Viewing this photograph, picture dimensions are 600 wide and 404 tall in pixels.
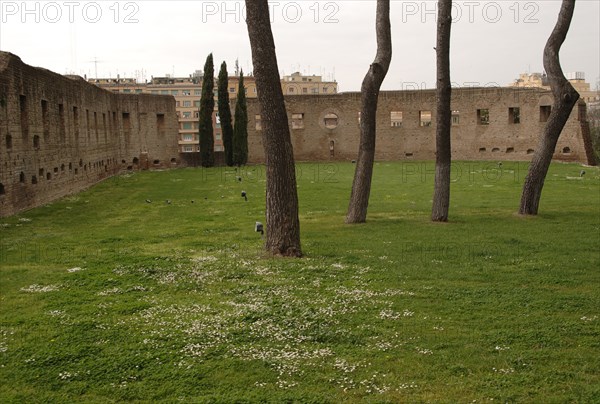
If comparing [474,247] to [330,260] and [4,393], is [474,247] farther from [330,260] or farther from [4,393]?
[4,393]

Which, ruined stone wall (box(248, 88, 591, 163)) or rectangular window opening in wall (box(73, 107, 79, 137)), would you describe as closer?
rectangular window opening in wall (box(73, 107, 79, 137))

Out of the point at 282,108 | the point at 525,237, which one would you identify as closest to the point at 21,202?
the point at 282,108

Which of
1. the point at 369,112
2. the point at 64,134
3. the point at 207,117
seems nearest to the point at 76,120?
the point at 64,134

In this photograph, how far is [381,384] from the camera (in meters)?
4.66

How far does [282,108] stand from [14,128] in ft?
29.6

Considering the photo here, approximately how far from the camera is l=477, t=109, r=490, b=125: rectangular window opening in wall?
1364 inches

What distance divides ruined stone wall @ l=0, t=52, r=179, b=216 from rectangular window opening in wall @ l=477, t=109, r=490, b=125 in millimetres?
17163

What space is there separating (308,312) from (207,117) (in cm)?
2826

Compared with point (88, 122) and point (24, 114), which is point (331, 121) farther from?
point (24, 114)

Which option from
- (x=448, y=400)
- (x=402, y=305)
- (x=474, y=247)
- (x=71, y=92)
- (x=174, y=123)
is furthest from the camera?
(x=174, y=123)

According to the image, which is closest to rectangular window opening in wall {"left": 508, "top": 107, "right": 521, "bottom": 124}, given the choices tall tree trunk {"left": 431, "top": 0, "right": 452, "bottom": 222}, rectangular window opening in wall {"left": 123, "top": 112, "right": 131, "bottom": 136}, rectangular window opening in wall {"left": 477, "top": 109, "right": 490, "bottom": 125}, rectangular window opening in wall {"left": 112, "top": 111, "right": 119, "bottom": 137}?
rectangular window opening in wall {"left": 477, "top": 109, "right": 490, "bottom": 125}

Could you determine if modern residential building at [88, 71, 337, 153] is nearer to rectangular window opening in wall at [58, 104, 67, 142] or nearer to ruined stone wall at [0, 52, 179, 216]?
ruined stone wall at [0, 52, 179, 216]

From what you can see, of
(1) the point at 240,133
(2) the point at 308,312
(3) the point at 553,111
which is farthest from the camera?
(1) the point at 240,133

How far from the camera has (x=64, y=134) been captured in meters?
20.4
